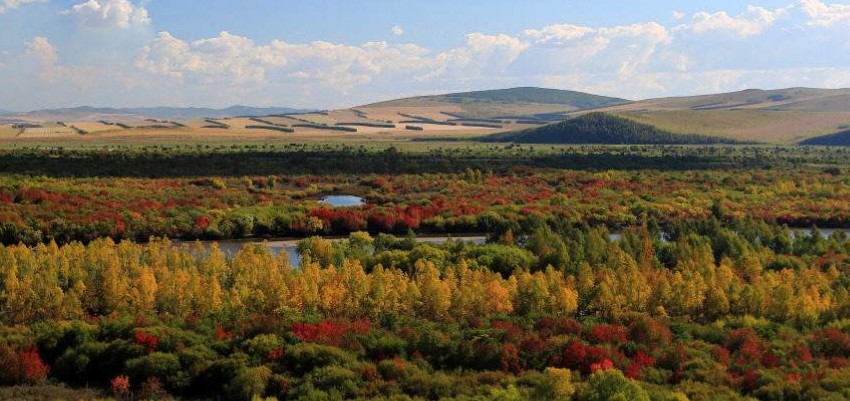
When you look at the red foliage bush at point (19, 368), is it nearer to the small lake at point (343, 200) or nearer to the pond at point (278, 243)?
the pond at point (278, 243)

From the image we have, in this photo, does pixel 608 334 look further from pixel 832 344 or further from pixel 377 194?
pixel 377 194

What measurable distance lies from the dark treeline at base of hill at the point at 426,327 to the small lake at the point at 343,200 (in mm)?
45552

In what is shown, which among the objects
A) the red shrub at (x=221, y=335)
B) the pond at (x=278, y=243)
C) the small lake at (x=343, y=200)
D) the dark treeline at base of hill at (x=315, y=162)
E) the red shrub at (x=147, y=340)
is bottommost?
the pond at (x=278, y=243)

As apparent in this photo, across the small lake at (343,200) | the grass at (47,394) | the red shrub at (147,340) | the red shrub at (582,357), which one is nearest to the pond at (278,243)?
the small lake at (343,200)

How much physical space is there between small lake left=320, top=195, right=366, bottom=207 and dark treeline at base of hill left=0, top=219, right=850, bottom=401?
45.6 m

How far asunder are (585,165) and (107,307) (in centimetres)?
11158

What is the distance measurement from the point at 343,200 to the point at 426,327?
68.1 metres

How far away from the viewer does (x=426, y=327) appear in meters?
40.4

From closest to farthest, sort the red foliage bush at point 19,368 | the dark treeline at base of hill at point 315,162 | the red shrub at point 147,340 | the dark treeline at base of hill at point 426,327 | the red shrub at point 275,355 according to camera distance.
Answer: the dark treeline at base of hill at point 426,327
the red foliage bush at point 19,368
the red shrub at point 275,355
the red shrub at point 147,340
the dark treeline at base of hill at point 315,162

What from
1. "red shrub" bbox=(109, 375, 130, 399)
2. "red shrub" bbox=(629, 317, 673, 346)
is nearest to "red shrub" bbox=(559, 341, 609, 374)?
"red shrub" bbox=(629, 317, 673, 346)

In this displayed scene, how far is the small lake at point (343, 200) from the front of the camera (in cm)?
10366

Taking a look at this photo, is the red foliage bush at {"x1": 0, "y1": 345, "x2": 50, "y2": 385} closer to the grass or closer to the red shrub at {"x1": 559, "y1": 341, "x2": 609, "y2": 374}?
the grass

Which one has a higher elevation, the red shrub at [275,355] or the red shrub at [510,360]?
the red shrub at [275,355]

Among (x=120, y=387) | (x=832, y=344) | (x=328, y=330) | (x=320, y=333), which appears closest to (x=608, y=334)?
(x=832, y=344)
